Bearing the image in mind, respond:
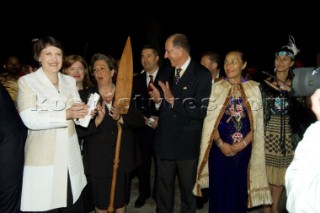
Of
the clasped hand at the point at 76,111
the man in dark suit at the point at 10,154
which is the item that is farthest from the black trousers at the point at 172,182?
the man in dark suit at the point at 10,154

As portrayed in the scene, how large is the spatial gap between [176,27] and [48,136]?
43.3 feet

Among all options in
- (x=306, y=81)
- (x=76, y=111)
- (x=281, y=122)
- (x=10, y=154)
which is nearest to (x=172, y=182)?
(x=281, y=122)

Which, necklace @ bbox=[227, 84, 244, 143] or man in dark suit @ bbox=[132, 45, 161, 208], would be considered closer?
necklace @ bbox=[227, 84, 244, 143]

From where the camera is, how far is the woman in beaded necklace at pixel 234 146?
3.26m

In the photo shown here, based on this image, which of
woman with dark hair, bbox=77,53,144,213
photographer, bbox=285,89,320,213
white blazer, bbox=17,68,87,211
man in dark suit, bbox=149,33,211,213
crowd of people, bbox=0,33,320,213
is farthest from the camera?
man in dark suit, bbox=149,33,211,213

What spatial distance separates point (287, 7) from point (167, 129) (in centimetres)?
1276

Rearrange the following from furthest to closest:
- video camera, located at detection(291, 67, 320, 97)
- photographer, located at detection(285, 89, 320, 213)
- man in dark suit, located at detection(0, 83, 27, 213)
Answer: man in dark suit, located at detection(0, 83, 27, 213), video camera, located at detection(291, 67, 320, 97), photographer, located at detection(285, 89, 320, 213)

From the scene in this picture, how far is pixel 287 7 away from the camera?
13984 mm

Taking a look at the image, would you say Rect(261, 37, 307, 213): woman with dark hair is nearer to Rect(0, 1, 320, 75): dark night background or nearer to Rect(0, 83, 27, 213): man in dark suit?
Rect(0, 83, 27, 213): man in dark suit

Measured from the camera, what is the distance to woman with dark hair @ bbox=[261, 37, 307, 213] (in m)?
3.31

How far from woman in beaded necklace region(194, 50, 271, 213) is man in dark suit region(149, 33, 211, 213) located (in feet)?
0.41

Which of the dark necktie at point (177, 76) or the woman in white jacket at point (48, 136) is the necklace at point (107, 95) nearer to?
the woman in white jacket at point (48, 136)

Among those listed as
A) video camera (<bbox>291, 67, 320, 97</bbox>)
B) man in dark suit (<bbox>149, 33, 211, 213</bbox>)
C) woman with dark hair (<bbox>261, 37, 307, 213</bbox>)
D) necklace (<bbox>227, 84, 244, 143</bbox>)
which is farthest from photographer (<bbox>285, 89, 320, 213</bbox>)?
woman with dark hair (<bbox>261, 37, 307, 213</bbox>)

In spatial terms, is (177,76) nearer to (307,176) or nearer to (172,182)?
(172,182)
